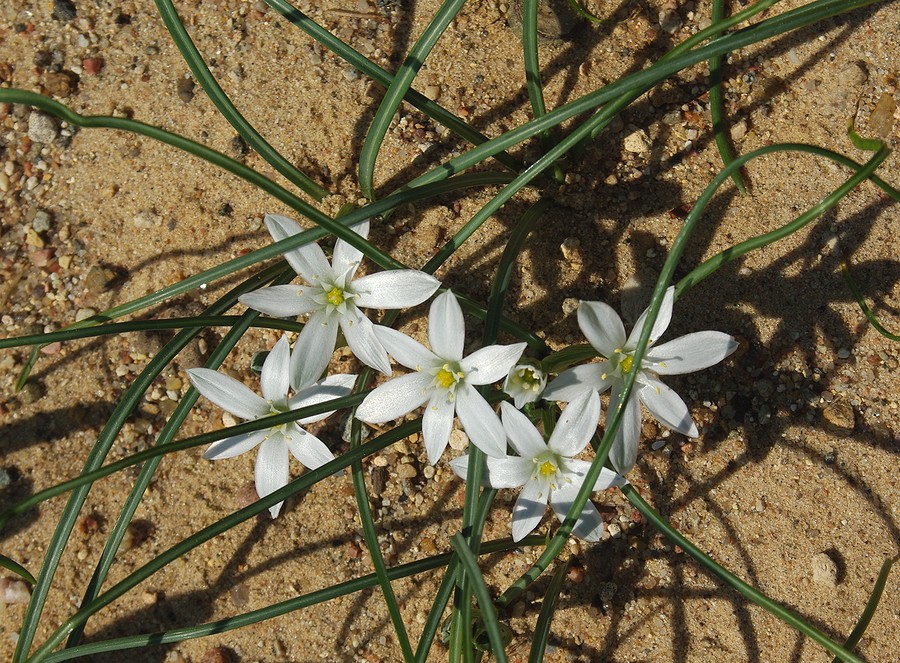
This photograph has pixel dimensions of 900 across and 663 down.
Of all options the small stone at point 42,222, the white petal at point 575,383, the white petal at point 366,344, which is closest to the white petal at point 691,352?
the white petal at point 575,383

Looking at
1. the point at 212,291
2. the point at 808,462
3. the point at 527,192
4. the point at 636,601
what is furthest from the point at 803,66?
the point at 212,291

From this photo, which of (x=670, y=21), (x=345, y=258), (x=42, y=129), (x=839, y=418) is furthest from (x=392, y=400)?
(x=42, y=129)

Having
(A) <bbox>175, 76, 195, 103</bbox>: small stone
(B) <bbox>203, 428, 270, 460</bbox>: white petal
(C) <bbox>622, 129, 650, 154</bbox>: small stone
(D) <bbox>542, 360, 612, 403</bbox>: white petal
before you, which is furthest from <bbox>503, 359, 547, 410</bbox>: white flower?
(A) <bbox>175, 76, 195, 103</bbox>: small stone

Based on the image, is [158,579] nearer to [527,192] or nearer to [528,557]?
[528,557]

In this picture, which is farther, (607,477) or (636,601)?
(636,601)

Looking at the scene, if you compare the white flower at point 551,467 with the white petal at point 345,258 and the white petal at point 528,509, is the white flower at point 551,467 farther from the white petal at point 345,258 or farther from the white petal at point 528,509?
the white petal at point 345,258

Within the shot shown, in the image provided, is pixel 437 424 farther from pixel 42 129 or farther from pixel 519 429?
pixel 42 129
